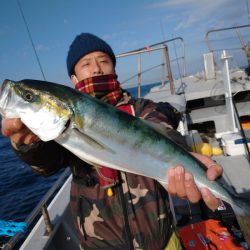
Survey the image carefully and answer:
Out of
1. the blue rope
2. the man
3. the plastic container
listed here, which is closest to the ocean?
the plastic container

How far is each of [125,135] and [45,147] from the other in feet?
2.39

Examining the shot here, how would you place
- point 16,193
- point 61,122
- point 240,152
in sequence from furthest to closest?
point 16,193 → point 240,152 → point 61,122

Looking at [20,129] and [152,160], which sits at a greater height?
[20,129]

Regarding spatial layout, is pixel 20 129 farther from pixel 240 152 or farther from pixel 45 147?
pixel 240 152

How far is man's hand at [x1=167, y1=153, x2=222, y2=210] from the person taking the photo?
7.40 feet

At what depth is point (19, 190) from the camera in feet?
46.8

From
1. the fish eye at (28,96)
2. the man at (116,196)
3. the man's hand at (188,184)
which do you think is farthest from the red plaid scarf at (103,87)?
the man's hand at (188,184)

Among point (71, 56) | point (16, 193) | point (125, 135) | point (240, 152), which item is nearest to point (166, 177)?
point (125, 135)

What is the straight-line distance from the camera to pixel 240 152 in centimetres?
650

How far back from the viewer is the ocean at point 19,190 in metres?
11.3

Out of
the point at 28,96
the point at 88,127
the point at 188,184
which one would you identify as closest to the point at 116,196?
the point at 188,184

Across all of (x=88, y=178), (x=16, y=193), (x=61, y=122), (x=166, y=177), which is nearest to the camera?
(x=61, y=122)

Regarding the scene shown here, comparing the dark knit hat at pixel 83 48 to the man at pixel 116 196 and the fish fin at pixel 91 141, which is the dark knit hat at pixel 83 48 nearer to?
the man at pixel 116 196

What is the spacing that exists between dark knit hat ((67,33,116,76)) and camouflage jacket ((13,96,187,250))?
962 mm
